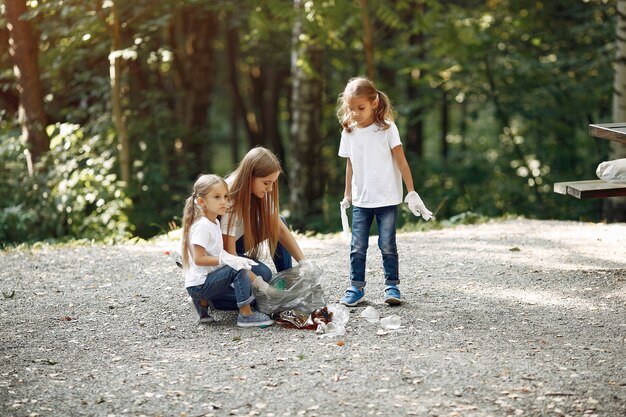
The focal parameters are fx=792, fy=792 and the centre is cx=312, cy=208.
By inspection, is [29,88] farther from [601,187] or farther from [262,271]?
[601,187]

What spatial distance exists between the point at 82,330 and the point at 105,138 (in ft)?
17.3

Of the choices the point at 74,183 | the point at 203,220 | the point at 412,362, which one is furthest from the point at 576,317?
the point at 74,183

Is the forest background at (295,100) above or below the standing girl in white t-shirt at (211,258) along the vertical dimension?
above

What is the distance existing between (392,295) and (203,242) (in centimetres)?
141

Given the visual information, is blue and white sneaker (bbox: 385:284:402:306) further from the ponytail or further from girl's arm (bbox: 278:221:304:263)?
the ponytail

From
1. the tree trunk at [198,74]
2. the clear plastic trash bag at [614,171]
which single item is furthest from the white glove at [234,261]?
the tree trunk at [198,74]

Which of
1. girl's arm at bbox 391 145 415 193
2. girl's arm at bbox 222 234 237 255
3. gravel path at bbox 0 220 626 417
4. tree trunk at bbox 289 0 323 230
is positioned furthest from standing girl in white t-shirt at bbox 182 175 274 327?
tree trunk at bbox 289 0 323 230

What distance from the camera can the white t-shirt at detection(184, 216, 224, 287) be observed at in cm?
497

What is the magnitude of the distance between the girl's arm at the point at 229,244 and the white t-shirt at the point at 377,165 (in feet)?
Answer: 3.04

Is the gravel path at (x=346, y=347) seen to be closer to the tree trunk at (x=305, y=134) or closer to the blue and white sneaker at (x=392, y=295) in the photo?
the blue and white sneaker at (x=392, y=295)

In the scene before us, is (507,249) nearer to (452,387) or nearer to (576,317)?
(576,317)

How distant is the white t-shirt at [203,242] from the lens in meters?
4.97

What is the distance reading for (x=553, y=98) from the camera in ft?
39.1

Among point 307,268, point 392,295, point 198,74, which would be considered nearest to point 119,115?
point 198,74
